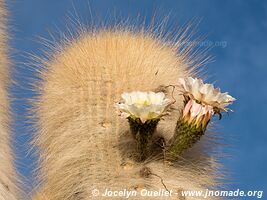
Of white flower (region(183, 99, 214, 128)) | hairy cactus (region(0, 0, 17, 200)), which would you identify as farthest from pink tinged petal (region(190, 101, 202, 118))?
hairy cactus (region(0, 0, 17, 200))

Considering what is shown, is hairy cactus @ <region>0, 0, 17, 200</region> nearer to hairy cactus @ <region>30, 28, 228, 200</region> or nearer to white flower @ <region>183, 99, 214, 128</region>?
hairy cactus @ <region>30, 28, 228, 200</region>

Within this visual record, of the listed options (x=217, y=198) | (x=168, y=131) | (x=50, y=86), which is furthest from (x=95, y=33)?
(x=217, y=198)

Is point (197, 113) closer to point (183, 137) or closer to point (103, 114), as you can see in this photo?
point (183, 137)

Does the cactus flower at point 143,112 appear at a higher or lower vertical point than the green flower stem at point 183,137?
higher

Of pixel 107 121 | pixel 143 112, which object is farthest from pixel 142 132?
pixel 107 121

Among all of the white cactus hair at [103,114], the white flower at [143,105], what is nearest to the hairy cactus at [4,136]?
the white cactus hair at [103,114]

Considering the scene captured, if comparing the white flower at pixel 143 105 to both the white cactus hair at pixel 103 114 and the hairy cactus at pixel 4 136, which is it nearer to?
the white cactus hair at pixel 103 114
